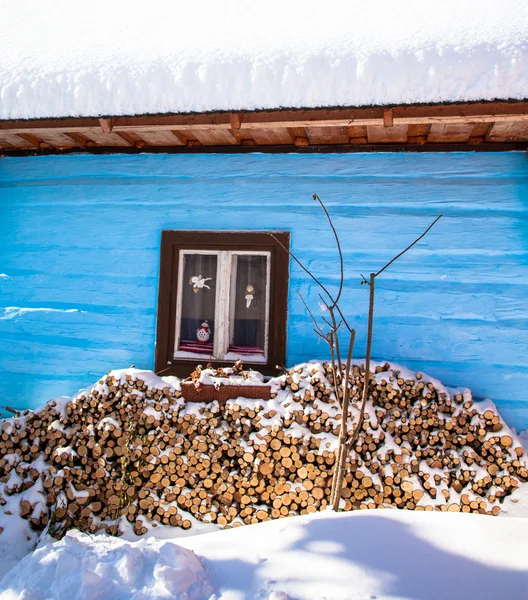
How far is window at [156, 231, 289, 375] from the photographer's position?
16.2ft

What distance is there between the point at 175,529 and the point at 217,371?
1.30 metres

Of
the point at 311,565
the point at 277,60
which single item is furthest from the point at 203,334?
the point at 311,565

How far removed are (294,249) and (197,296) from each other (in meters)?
1.07

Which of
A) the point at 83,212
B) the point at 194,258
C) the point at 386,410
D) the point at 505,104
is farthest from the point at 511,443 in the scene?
the point at 83,212

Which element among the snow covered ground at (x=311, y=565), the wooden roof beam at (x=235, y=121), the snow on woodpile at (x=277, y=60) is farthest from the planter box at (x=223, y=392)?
the snow on woodpile at (x=277, y=60)

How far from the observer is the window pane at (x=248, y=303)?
5035 millimetres

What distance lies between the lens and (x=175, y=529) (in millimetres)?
4188

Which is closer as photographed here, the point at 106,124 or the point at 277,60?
the point at 277,60

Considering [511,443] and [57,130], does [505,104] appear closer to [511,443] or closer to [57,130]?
[511,443]

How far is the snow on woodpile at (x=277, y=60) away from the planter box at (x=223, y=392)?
2.24m

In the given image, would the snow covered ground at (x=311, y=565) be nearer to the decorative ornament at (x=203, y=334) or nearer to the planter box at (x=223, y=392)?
the planter box at (x=223, y=392)

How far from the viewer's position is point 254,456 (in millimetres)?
4199

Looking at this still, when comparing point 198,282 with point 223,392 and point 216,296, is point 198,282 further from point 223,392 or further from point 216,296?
point 223,392

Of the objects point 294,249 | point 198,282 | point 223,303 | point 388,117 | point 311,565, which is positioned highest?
point 388,117
